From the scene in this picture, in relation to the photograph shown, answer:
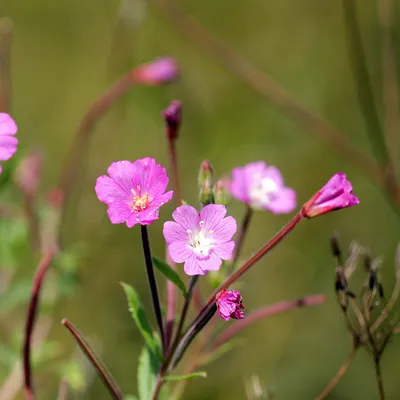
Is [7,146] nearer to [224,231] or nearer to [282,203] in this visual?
[224,231]

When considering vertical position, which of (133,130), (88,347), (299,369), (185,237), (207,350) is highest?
(185,237)

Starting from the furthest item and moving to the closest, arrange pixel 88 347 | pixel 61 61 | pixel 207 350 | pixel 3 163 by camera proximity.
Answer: pixel 61 61 → pixel 3 163 → pixel 207 350 → pixel 88 347

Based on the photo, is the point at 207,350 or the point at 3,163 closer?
the point at 207,350

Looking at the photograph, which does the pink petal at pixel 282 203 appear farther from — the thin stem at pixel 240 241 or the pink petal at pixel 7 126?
the pink petal at pixel 7 126

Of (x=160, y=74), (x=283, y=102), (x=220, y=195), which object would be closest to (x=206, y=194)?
(x=220, y=195)

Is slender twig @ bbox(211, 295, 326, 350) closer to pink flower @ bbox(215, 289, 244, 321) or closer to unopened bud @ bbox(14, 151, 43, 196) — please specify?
pink flower @ bbox(215, 289, 244, 321)

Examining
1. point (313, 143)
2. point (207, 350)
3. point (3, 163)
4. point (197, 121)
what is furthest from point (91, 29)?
Result: point (207, 350)

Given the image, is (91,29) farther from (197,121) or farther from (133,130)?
(197,121)
